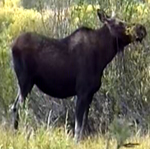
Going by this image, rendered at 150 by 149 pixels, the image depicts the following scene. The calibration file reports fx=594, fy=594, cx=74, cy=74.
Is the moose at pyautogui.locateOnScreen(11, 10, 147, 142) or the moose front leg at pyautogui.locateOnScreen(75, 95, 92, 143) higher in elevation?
the moose at pyautogui.locateOnScreen(11, 10, 147, 142)

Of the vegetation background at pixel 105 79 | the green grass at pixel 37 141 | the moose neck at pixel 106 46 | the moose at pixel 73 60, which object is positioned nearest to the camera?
the green grass at pixel 37 141

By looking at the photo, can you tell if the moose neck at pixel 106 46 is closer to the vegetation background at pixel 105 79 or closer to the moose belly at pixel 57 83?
the moose belly at pixel 57 83

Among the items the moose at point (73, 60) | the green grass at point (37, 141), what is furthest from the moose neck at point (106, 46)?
the green grass at point (37, 141)

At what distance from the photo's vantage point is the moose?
8352 millimetres

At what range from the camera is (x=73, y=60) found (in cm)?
842

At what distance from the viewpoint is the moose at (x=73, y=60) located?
8.35 m

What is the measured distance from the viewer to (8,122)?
8.56 meters

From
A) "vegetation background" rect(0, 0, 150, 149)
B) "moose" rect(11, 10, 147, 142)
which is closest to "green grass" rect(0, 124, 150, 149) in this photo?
"moose" rect(11, 10, 147, 142)

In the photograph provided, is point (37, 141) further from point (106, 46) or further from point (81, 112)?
point (106, 46)

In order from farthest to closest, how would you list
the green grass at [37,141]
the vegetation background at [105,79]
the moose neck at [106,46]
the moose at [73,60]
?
1. the vegetation background at [105,79]
2. the moose neck at [106,46]
3. the moose at [73,60]
4. the green grass at [37,141]

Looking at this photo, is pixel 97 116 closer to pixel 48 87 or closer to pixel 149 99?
pixel 149 99

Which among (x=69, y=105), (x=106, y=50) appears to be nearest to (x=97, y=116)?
(x=69, y=105)

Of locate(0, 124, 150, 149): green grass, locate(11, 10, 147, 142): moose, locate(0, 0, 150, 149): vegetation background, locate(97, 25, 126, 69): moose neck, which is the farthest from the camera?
locate(0, 0, 150, 149): vegetation background

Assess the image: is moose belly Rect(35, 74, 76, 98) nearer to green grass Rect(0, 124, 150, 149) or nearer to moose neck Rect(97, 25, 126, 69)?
moose neck Rect(97, 25, 126, 69)
